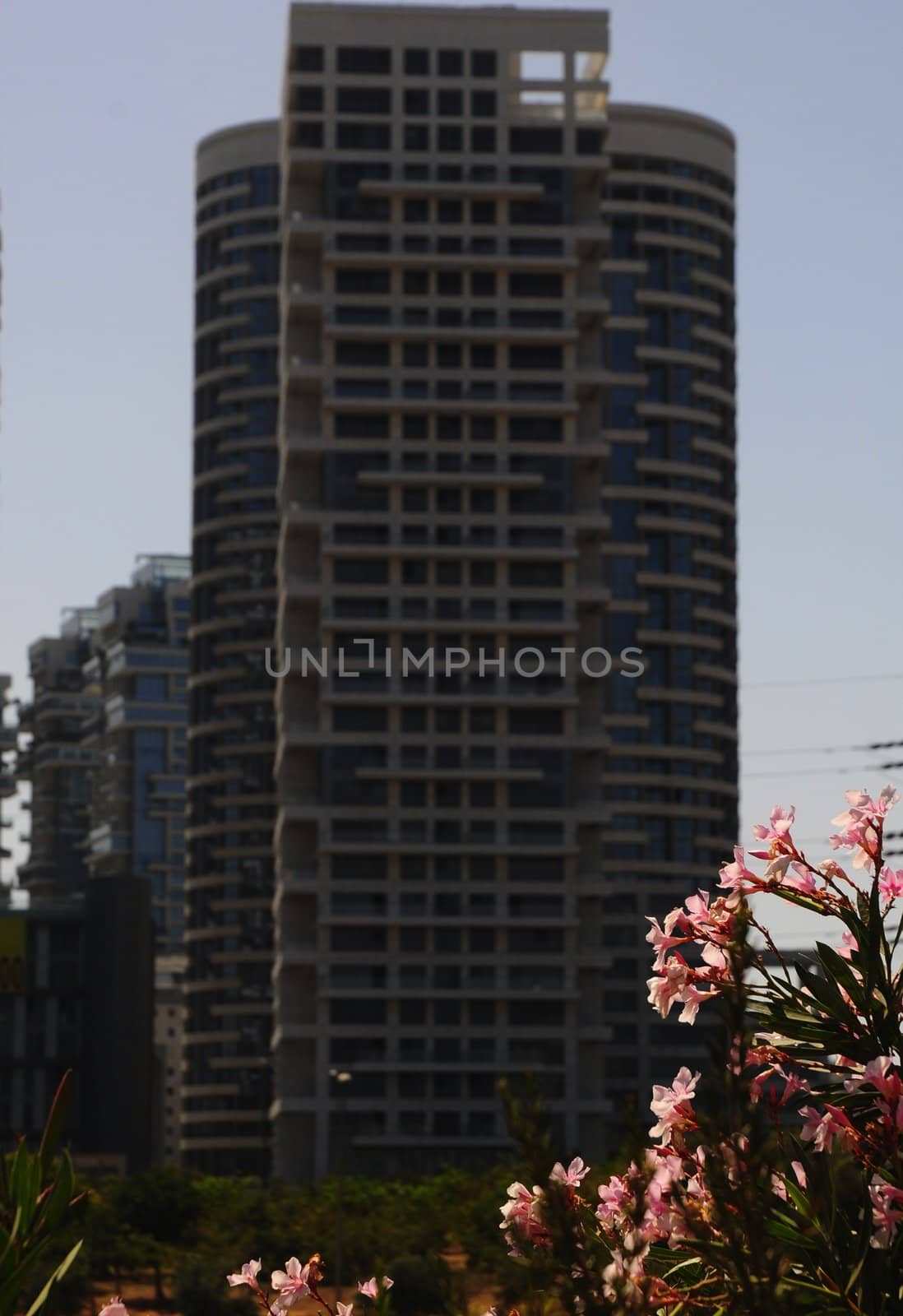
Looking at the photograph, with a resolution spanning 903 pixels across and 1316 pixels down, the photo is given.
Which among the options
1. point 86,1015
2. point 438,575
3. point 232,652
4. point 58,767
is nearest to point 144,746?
point 58,767

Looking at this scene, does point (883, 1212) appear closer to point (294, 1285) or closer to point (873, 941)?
point (873, 941)

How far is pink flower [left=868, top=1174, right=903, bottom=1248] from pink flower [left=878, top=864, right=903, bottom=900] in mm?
1236

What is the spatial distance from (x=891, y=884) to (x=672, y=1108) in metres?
1.19

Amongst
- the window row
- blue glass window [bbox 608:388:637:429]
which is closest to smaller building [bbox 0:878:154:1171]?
the window row

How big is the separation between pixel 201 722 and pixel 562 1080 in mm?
44179

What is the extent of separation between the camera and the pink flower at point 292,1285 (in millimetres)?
7668

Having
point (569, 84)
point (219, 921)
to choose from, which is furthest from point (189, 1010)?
point (569, 84)

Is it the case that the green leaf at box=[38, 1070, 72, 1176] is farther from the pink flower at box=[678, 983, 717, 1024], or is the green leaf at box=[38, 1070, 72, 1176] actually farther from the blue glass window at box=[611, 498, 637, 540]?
the blue glass window at box=[611, 498, 637, 540]

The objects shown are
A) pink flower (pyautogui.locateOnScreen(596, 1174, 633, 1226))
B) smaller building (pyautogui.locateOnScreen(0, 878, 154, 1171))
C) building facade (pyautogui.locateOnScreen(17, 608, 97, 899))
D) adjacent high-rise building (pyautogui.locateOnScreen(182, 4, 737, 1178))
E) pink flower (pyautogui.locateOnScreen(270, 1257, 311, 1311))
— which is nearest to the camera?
pink flower (pyautogui.locateOnScreen(596, 1174, 633, 1226))

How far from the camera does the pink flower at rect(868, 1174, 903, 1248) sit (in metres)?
6.68

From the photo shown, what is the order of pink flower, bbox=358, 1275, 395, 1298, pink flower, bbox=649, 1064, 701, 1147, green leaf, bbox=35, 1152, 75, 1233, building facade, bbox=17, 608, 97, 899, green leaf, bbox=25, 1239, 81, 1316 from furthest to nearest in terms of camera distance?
building facade, bbox=17, 608, 97, 899
pink flower, bbox=358, 1275, 395, 1298
pink flower, bbox=649, 1064, 701, 1147
green leaf, bbox=35, 1152, 75, 1233
green leaf, bbox=25, 1239, 81, 1316

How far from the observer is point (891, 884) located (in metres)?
7.74

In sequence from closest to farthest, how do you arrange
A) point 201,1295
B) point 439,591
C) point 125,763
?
point 201,1295 → point 439,591 → point 125,763

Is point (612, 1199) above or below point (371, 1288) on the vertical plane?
above
